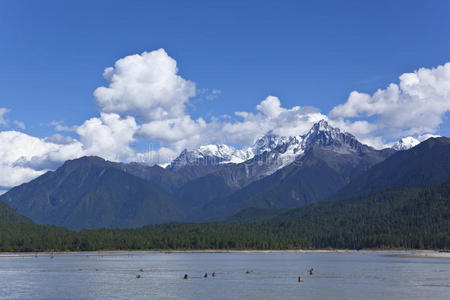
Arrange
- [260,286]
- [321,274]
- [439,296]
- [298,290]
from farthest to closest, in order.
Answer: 1. [321,274]
2. [260,286]
3. [298,290]
4. [439,296]

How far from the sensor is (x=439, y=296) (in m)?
124

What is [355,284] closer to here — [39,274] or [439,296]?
[439,296]

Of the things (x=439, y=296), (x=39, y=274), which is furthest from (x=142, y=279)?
(x=439, y=296)

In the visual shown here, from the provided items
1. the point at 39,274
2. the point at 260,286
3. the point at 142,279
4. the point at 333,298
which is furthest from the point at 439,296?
the point at 39,274

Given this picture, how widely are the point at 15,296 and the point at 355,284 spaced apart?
81233 mm

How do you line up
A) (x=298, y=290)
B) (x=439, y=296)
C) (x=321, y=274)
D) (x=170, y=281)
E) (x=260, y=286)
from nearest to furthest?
(x=439, y=296) < (x=298, y=290) < (x=260, y=286) < (x=170, y=281) < (x=321, y=274)

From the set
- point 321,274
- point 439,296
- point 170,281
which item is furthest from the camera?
point 321,274

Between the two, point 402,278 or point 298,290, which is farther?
point 402,278

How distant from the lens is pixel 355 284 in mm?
153750

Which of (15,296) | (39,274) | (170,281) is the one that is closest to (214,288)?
(170,281)

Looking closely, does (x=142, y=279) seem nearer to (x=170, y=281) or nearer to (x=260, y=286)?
(x=170, y=281)

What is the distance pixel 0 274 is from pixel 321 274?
101104 millimetres

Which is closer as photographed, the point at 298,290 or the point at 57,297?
the point at 57,297

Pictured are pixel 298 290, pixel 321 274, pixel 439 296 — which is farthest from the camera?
pixel 321 274
